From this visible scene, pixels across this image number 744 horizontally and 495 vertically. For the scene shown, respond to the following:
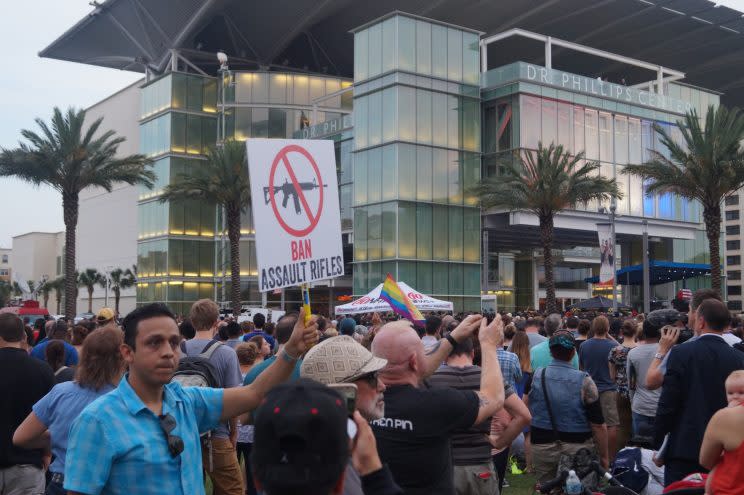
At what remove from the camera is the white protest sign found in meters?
4.80

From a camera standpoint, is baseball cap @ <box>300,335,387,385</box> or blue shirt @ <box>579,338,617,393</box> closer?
baseball cap @ <box>300,335,387,385</box>

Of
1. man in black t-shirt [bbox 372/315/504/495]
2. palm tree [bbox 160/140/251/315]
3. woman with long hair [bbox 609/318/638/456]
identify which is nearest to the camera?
man in black t-shirt [bbox 372/315/504/495]

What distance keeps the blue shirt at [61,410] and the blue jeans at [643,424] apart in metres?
5.84

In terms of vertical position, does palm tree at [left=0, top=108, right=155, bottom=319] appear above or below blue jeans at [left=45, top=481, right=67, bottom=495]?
above

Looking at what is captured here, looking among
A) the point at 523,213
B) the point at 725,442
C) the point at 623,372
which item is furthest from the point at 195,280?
the point at 725,442

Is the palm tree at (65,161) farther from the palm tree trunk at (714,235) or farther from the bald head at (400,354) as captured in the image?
the bald head at (400,354)

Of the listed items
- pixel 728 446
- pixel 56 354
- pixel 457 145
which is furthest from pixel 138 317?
pixel 457 145

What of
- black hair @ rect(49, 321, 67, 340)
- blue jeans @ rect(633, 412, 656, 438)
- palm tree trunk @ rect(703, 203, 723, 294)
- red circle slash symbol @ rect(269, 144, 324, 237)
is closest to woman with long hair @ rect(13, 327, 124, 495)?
red circle slash symbol @ rect(269, 144, 324, 237)

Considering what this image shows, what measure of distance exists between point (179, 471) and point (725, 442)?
9.01 ft

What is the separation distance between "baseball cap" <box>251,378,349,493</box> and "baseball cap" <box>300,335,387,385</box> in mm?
1073

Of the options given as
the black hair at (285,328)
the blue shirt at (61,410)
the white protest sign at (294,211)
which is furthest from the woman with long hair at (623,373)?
the blue shirt at (61,410)

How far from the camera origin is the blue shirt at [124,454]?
317cm

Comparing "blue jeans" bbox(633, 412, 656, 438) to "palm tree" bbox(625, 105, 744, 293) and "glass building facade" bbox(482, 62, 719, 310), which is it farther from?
"glass building facade" bbox(482, 62, 719, 310)

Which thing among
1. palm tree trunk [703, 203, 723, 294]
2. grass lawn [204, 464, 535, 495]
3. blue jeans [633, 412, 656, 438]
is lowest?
grass lawn [204, 464, 535, 495]
